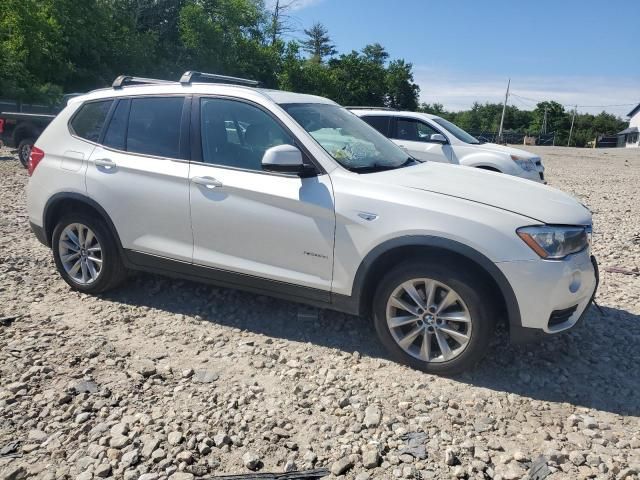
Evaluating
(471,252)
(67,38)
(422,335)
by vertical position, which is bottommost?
(422,335)

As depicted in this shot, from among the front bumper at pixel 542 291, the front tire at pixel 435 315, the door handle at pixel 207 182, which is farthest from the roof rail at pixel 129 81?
the front bumper at pixel 542 291

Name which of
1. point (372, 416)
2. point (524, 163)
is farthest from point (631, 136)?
point (372, 416)

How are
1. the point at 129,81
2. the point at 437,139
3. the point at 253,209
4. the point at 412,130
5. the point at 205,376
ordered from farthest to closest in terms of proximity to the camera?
the point at 412,130 < the point at 437,139 < the point at 129,81 < the point at 253,209 < the point at 205,376

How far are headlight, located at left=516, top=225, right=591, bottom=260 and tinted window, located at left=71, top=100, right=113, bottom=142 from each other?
11.6 feet

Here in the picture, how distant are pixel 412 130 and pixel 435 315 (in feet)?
26.3

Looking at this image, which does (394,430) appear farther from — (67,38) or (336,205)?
(67,38)

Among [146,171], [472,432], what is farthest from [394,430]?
[146,171]

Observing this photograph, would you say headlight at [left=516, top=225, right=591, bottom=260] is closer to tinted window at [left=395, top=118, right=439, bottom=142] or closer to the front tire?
the front tire

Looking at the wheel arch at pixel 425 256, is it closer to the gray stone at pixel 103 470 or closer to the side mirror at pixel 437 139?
the gray stone at pixel 103 470

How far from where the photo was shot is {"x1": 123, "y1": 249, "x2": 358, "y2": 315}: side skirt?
3.86 meters

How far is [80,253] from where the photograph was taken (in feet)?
16.1

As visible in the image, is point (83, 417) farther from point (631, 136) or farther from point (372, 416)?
point (631, 136)

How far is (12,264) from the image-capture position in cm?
575

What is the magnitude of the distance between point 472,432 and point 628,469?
78 cm
